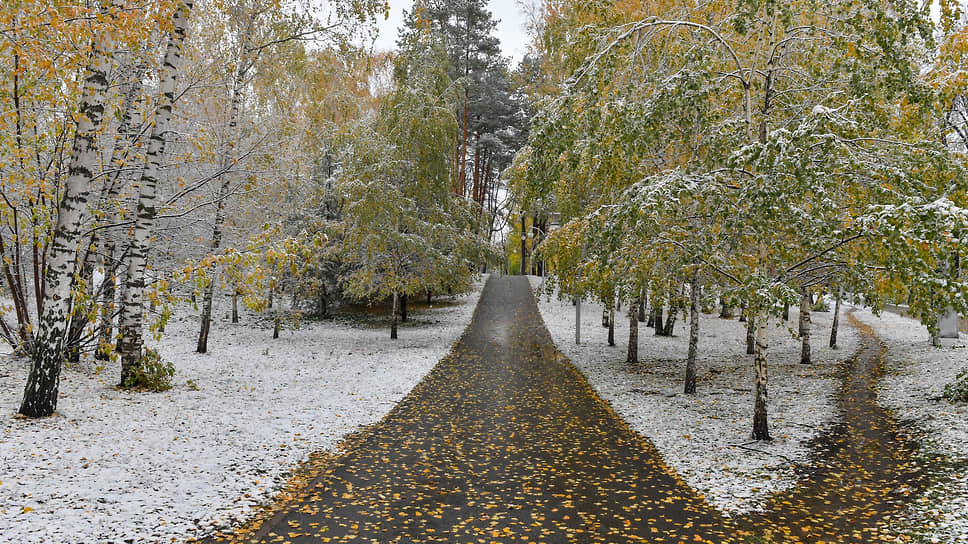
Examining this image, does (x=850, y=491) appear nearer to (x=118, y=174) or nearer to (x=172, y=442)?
(x=172, y=442)

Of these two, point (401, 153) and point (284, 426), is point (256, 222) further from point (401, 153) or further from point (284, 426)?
point (284, 426)

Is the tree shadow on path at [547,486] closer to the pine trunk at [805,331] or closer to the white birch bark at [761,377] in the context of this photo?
the white birch bark at [761,377]

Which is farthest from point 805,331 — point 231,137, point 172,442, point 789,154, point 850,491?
point 231,137

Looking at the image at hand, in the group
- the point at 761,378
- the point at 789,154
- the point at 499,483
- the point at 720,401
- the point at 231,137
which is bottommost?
the point at 499,483

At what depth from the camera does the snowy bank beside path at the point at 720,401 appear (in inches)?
237

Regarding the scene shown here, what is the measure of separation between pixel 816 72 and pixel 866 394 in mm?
6278

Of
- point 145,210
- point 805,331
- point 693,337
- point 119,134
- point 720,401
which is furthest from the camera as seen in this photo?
point 805,331

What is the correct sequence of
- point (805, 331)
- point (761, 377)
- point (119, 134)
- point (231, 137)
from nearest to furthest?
1. point (761, 377)
2. point (119, 134)
3. point (231, 137)
4. point (805, 331)

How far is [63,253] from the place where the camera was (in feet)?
19.7

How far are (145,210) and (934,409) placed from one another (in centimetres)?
1155

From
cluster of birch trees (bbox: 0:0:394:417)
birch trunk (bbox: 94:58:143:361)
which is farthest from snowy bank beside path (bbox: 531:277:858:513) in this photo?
birch trunk (bbox: 94:58:143:361)

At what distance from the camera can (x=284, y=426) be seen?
7.25 metres

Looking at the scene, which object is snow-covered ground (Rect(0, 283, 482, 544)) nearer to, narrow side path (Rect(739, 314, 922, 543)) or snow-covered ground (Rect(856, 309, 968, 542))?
narrow side path (Rect(739, 314, 922, 543))

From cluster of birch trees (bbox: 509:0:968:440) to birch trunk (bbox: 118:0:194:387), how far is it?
4.92 m
